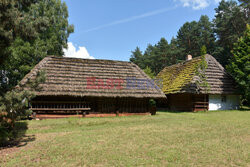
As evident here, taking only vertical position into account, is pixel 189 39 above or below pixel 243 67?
above

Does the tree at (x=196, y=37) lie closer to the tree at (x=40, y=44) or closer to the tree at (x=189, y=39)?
the tree at (x=189, y=39)

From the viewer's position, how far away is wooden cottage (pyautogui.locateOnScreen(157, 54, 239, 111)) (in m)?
19.0

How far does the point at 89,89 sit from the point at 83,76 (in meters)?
1.65

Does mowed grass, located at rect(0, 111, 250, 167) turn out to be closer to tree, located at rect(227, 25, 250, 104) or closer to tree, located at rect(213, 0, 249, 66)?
tree, located at rect(227, 25, 250, 104)

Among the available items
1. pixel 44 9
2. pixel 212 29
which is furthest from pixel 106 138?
pixel 212 29

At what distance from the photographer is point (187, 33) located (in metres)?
48.6

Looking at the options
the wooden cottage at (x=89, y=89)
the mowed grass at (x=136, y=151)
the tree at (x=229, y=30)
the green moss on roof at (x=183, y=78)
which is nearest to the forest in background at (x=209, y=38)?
the tree at (x=229, y=30)

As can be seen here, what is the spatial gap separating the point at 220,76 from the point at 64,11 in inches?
961

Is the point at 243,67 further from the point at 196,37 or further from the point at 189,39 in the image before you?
the point at 189,39

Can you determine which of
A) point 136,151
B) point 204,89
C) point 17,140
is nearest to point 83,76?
point 17,140

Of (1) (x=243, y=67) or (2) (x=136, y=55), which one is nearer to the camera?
(1) (x=243, y=67)

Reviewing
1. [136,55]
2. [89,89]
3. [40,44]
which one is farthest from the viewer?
[136,55]

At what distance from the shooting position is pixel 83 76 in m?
15.4

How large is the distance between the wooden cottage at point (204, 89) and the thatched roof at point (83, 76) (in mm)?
4810
